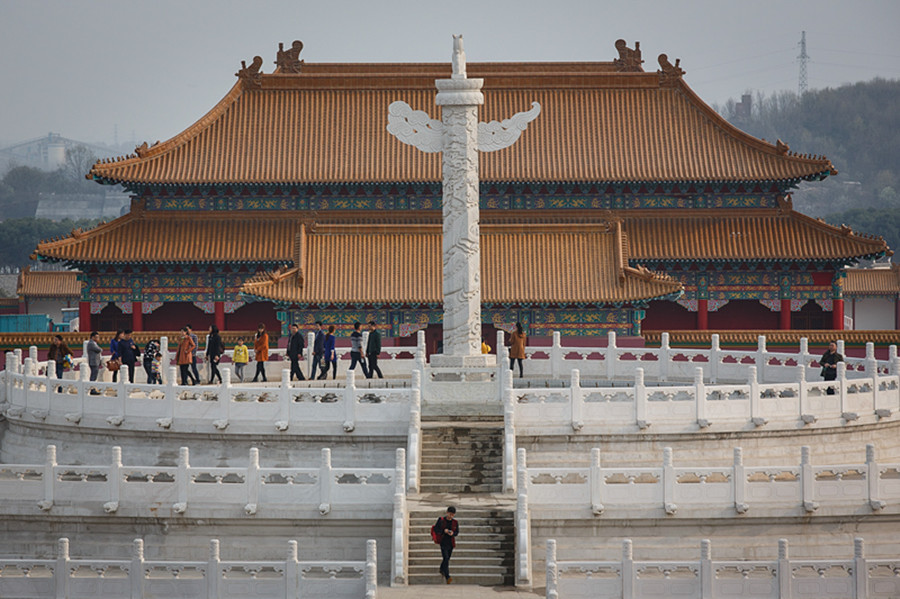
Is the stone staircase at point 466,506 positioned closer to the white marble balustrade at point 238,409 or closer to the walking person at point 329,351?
the white marble balustrade at point 238,409

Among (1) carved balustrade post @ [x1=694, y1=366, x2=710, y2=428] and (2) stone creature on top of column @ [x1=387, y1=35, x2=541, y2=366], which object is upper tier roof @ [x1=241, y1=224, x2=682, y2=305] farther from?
(1) carved balustrade post @ [x1=694, y1=366, x2=710, y2=428]

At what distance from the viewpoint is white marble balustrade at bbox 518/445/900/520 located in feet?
78.9

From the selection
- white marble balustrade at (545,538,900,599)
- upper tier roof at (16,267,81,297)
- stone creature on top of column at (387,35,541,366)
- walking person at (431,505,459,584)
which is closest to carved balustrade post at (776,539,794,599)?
white marble balustrade at (545,538,900,599)

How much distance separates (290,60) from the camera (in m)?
55.4

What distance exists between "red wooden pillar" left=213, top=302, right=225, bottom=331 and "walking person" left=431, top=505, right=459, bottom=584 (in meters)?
28.5

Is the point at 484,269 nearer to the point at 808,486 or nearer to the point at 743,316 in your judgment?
the point at 743,316

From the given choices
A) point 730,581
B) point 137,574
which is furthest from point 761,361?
point 137,574

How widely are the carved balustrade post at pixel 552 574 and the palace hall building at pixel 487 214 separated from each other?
2625 cm

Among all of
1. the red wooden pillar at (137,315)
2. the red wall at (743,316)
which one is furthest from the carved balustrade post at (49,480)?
the red wall at (743,316)

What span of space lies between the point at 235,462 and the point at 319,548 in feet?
12.5

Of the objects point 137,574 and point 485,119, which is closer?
point 137,574

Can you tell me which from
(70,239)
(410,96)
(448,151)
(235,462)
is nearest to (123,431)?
(235,462)

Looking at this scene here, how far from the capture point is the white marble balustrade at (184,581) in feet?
72.0

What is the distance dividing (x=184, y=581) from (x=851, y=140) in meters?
155
